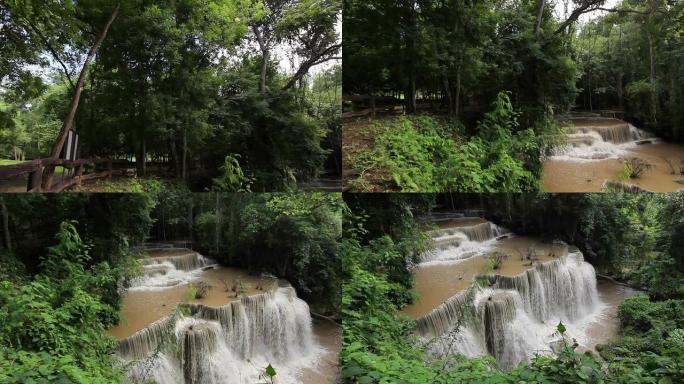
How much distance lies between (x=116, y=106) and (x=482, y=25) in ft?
7.44

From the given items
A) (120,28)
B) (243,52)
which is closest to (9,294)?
(120,28)

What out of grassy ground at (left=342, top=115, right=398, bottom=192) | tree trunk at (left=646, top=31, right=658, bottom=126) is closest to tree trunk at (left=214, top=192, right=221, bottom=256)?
grassy ground at (left=342, top=115, right=398, bottom=192)

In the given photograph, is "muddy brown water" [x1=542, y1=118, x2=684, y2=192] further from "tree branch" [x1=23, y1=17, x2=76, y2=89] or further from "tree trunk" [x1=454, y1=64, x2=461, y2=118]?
"tree branch" [x1=23, y1=17, x2=76, y2=89]

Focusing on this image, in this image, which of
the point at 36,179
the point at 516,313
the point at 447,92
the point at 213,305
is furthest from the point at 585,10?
the point at 36,179

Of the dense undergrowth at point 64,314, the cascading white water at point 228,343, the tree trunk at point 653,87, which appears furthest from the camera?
the cascading white water at point 228,343

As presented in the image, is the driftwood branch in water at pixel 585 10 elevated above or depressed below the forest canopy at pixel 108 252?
above

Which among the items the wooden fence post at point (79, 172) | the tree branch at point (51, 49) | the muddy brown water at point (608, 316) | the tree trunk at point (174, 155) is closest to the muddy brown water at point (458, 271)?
the muddy brown water at point (608, 316)

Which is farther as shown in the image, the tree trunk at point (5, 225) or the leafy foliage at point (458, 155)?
the tree trunk at point (5, 225)

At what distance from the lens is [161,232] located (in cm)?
374

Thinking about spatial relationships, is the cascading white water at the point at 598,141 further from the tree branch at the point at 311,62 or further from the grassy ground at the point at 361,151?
the tree branch at the point at 311,62

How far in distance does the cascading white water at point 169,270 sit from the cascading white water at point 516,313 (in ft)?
4.97

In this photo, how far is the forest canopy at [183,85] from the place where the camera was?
3393mm

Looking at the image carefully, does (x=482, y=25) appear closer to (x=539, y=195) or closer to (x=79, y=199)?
(x=539, y=195)

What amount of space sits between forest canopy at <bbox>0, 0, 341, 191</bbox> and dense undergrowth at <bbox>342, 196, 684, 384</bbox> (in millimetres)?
640
